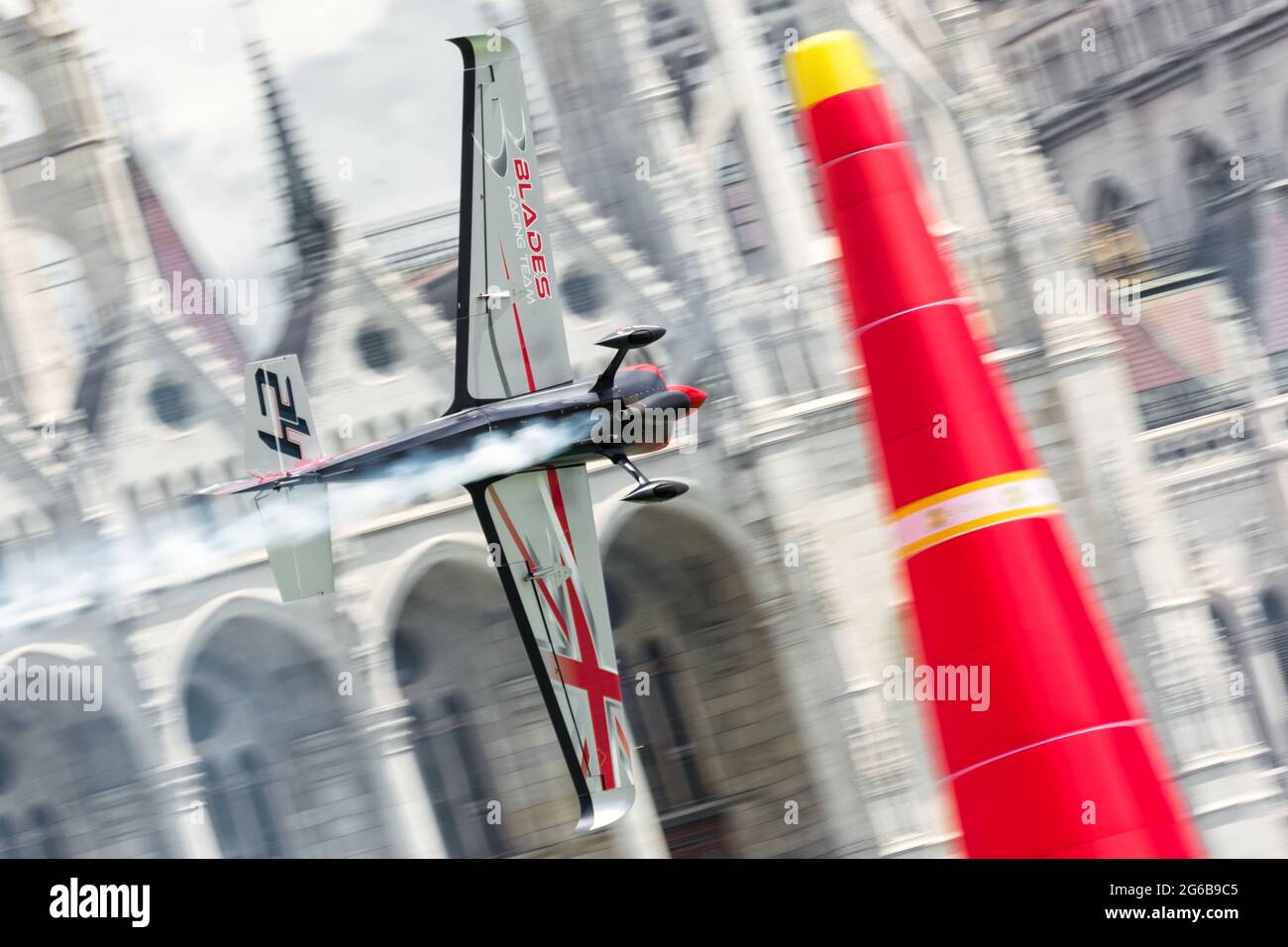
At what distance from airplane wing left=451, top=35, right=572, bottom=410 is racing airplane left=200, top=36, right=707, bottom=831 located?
15mm

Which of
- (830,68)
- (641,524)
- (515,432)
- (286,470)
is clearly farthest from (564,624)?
(641,524)

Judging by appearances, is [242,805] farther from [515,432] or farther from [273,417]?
[515,432]

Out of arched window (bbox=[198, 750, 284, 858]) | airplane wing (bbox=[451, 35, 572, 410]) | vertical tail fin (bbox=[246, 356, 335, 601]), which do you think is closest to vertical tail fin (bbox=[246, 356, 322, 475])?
vertical tail fin (bbox=[246, 356, 335, 601])

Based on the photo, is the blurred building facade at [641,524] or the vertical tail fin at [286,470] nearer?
the vertical tail fin at [286,470]

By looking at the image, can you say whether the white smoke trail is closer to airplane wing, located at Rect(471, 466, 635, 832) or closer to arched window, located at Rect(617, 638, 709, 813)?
airplane wing, located at Rect(471, 466, 635, 832)

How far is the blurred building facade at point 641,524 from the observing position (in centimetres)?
1905

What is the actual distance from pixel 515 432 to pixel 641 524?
8166 millimetres

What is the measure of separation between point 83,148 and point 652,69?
33.6 feet

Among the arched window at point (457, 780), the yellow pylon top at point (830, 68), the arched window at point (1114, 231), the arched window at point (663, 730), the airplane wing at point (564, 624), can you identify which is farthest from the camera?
the arched window at point (1114, 231)

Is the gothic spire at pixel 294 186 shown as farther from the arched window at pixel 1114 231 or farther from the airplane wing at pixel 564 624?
the arched window at pixel 1114 231

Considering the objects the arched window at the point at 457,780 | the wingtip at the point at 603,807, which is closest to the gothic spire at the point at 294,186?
the arched window at the point at 457,780

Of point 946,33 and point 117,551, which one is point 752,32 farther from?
point 117,551

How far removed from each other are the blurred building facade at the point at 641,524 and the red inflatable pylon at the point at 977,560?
327 inches
